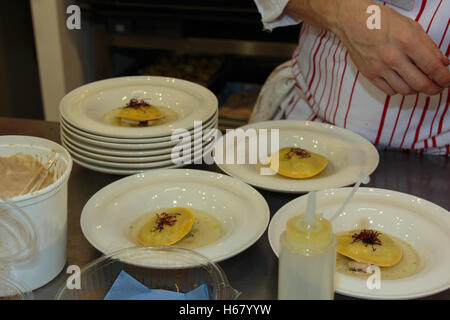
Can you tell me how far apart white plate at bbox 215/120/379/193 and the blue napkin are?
37 cm

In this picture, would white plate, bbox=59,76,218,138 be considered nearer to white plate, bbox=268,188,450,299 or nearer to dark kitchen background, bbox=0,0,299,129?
white plate, bbox=268,188,450,299

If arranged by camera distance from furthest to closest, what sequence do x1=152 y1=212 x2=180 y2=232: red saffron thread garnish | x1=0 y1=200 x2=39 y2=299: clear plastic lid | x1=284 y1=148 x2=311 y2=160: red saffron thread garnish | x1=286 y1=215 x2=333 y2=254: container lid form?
1. x1=284 y1=148 x2=311 y2=160: red saffron thread garnish
2. x1=152 y1=212 x2=180 y2=232: red saffron thread garnish
3. x1=0 y1=200 x2=39 y2=299: clear plastic lid
4. x1=286 y1=215 x2=333 y2=254: container lid

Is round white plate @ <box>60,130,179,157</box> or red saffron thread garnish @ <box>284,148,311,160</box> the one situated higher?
round white plate @ <box>60,130,179,157</box>

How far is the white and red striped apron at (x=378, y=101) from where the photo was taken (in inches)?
54.3

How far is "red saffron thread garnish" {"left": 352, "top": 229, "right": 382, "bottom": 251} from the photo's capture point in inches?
40.8

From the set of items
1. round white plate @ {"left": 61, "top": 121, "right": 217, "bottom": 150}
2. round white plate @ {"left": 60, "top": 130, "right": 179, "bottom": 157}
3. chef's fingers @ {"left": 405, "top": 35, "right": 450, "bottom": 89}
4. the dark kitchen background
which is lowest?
the dark kitchen background

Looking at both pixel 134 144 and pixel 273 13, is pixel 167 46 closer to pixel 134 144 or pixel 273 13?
pixel 273 13

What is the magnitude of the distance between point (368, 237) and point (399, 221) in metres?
0.10

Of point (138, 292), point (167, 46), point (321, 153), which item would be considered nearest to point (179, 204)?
point (138, 292)

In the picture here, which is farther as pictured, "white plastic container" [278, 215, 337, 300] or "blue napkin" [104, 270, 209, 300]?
"blue napkin" [104, 270, 209, 300]

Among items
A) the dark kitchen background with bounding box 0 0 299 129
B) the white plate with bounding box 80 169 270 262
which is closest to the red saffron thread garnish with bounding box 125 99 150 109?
the white plate with bounding box 80 169 270 262

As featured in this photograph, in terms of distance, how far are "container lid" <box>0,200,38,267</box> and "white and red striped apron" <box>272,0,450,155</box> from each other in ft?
3.16

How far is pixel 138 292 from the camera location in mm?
906

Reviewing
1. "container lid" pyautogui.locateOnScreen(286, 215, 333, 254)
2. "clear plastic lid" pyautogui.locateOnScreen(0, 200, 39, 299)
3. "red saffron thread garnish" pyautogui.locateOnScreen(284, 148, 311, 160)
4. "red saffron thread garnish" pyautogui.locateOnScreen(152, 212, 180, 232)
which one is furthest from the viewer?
"red saffron thread garnish" pyautogui.locateOnScreen(284, 148, 311, 160)
